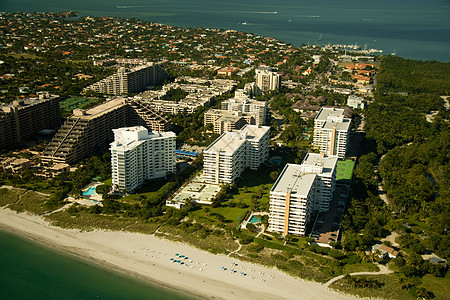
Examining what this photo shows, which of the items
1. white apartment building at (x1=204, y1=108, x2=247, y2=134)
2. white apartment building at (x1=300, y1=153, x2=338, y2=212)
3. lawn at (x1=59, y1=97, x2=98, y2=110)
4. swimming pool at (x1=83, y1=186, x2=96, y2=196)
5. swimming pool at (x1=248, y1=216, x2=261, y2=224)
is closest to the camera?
swimming pool at (x1=248, y1=216, x2=261, y2=224)

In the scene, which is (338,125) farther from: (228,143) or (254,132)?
(228,143)

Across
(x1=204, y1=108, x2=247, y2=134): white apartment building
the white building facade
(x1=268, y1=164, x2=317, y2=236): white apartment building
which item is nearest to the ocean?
the white building facade

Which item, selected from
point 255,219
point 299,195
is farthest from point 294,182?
point 255,219

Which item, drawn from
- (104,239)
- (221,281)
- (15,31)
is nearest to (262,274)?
(221,281)

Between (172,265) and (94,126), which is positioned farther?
(94,126)

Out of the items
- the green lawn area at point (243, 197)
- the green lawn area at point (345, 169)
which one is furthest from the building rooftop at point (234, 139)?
the green lawn area at point (345, 169)

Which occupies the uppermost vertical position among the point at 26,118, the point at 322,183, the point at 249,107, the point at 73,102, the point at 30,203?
the point at 26,118

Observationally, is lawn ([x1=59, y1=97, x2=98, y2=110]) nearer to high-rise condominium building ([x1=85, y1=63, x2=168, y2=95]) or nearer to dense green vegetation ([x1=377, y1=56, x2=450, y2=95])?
high-rise condominium building ([x1=85, y1=63, x2=168, y2=95])
